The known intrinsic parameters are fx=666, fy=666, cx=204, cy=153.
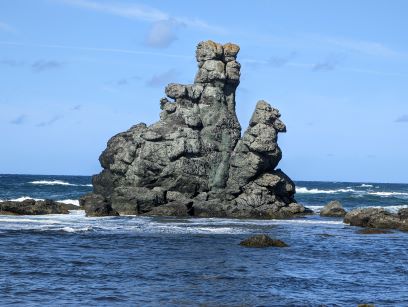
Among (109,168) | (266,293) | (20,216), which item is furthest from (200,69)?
(266,293)

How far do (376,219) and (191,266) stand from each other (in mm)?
29191

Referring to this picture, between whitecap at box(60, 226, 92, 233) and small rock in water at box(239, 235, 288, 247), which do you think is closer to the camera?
small rock in water at box(239, 235, 288, 247)

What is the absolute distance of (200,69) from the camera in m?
75.4

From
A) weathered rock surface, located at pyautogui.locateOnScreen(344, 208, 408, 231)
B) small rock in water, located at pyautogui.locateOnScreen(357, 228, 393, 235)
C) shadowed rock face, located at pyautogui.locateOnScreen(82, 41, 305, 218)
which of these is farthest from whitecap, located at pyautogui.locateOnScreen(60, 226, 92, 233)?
weathered rock surface, located at pyautogui.locateOnScreen(344, 208, 408, 231)

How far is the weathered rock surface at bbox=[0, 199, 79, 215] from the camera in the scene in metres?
64.3

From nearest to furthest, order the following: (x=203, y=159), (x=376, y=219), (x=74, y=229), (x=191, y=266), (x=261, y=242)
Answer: (x=191, y=266), (x=261, y=242), (x=74, y=229), (x=376, y=219), (x=203, y=159)

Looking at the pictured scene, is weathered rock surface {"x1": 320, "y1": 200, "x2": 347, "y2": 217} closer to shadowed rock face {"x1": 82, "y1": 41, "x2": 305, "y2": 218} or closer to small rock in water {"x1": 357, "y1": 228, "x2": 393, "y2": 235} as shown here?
shadowed rock face {"x1": 82, "y1": 41, "x2": 305, "y2": 218}

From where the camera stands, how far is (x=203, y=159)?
2761 inches

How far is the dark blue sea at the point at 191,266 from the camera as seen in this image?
2547cm

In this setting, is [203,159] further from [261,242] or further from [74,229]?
[261,242]

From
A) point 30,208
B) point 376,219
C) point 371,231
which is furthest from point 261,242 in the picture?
point 30,208

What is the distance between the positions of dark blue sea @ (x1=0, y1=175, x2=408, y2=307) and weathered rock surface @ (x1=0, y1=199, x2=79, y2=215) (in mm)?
9431

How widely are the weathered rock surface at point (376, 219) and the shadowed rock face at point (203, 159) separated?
8.48 m

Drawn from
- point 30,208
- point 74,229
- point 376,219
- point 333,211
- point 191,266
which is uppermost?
point 30,208
